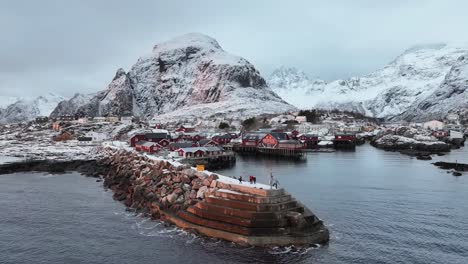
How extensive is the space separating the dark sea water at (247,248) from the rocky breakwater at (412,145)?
2048 inches

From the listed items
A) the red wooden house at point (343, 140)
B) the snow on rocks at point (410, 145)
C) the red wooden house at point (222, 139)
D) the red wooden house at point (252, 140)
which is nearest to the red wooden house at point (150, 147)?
the red wooden house at point (252, 140)

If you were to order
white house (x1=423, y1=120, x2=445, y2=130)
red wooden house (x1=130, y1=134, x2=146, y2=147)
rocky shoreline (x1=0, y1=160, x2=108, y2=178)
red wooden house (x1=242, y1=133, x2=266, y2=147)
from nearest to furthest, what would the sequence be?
rocky shoreline (x1=0, y1=160, x2=108, y2=178) → red wooden house (x1=130, y1=134, x2=146, y2=147) → red wooden house (x1=242, y1=133, x2=266, y2=147) → white house (x1=423, y1=120, x2=445, y2=130)

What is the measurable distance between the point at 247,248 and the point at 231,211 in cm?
321

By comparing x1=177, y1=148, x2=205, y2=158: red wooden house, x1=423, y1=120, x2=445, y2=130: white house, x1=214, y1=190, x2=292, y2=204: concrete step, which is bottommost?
x1=214, y1=190, x2=292, y2=204: concrete step

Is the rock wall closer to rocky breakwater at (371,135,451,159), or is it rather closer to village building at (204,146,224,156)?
village building at (204,146,224,156)

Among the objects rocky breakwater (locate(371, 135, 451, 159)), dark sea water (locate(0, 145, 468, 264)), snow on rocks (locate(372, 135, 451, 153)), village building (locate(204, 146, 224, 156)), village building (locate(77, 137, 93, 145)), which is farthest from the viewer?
village building (locate(77, 137, 93, 145))

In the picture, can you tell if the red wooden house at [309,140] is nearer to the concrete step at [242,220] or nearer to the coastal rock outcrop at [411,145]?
the coastal rock outcrop at [411,145]

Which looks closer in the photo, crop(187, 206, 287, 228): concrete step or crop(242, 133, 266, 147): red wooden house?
crop(187, 206, 287, 228): concrete step

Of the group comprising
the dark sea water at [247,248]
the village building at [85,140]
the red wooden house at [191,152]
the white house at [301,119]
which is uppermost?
the white house at [301,119]

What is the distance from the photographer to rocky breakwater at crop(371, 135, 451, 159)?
106m

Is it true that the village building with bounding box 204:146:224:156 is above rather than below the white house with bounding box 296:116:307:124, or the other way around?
below

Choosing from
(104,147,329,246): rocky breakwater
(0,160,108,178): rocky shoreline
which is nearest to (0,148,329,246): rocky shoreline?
(104,147,329,246): rocky breakwater

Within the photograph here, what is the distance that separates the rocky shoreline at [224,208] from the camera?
27859 mm

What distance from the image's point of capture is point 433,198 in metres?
44.4
